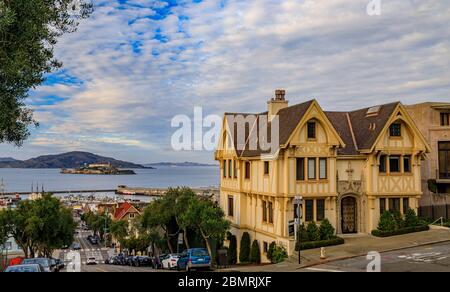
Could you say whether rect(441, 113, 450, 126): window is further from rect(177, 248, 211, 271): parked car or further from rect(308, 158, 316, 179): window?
rect(177, 248, 211, 271): parked car

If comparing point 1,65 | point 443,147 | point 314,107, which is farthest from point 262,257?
point 1,65

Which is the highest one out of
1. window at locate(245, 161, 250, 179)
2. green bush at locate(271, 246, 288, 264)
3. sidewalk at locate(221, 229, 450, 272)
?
window at locate(245, 161, 250, 179)

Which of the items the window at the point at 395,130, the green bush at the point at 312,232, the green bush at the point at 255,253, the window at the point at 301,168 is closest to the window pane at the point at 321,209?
the green bush at the point at 312,232

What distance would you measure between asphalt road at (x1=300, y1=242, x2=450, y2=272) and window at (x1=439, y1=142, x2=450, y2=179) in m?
13.9

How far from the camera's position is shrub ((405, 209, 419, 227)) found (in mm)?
35688

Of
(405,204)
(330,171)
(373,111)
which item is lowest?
(405,204)

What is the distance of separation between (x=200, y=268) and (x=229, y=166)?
52.3 ft

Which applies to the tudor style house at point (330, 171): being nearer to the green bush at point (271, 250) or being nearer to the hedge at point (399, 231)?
the green bush at point (271, 250)

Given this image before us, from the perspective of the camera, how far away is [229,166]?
4425cm

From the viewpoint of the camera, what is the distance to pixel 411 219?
35812 millimetres

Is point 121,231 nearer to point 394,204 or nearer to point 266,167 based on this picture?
point 266,167

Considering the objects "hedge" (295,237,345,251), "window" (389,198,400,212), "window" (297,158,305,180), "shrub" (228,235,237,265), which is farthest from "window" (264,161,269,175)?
"window" (389,198,400,212)

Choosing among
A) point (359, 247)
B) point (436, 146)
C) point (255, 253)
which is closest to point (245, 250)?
point (255, 253)

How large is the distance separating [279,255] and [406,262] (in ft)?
31.4
